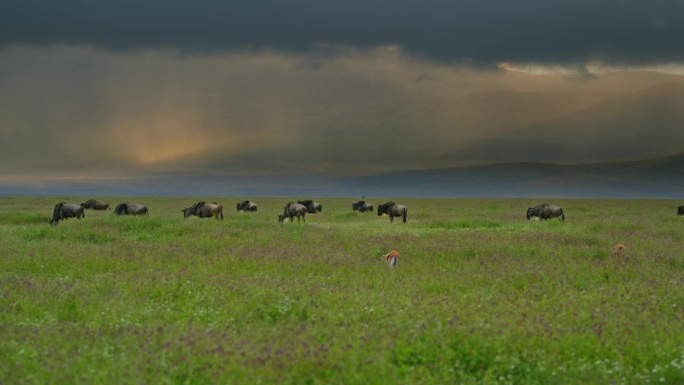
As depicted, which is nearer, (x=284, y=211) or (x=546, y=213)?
(x=546, y=213)

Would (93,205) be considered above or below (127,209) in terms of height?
above

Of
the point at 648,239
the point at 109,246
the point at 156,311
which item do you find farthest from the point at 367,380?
the point at 648,239

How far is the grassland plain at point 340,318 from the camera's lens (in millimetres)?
7371

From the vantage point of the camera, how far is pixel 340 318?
1000cm

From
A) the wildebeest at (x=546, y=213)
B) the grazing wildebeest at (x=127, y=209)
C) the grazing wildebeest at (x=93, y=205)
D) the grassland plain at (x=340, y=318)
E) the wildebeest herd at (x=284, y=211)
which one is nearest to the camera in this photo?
the grassland plain at (x=340, y=318)

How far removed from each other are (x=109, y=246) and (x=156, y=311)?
12054mm

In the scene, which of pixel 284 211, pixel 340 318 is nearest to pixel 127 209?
pixel 284 211

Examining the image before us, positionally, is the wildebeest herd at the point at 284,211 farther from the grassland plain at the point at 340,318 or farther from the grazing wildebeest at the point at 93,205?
the grassland plain at the point at 340,318

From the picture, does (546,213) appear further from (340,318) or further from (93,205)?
(93,205)

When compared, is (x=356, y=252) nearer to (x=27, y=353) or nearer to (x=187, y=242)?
(x=187, y=242)

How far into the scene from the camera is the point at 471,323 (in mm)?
9336

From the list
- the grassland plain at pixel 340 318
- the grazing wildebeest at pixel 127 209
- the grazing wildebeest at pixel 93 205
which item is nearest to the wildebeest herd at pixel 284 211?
the grazing wildebeest at pixel 127 209

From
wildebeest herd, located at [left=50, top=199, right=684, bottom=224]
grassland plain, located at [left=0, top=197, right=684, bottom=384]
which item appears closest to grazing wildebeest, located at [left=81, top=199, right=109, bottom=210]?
wildebeest herd, located at [left=50, top=199, right=684, bottom=224]

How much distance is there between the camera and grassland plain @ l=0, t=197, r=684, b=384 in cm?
737
